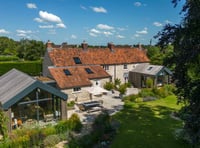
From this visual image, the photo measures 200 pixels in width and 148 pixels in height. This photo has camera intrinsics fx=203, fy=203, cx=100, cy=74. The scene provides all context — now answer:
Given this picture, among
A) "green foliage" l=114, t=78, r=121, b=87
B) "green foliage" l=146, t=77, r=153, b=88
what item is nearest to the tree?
"green foliage" l=146, t=77, r=153, b=88

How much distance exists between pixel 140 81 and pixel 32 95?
22.6m

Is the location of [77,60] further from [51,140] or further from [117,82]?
[51,140]

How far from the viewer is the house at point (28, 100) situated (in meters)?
17.4

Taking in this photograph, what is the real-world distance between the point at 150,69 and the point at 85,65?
38.8ft

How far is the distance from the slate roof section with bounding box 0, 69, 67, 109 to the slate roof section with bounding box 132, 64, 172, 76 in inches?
796

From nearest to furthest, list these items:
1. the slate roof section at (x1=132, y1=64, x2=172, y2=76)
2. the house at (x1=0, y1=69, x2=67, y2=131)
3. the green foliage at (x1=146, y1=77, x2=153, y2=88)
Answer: the house at (x1=0, y1=69, x2=67, y2=131) < the green foliage at (x1=146, y1=77, x2=153, y2=88) < the slate roof section at (x1=132, y1=64, x2=172, y2=76)

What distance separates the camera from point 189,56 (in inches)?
388

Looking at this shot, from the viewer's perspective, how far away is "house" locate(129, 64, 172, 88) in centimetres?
3519

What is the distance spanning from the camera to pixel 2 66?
47062mm

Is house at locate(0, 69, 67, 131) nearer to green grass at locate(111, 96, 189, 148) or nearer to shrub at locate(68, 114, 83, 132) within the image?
shrub at locate(68, 114, 83, 132)

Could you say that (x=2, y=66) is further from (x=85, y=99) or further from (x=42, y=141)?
(x=42, y=141)

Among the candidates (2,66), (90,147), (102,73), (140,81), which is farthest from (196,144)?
(2,66)

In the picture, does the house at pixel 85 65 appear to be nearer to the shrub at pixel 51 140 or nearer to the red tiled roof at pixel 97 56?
the red tiled roof at pixel 97 56

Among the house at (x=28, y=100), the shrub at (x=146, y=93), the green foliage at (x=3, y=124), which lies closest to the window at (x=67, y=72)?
the house at (x=28, y=100)
